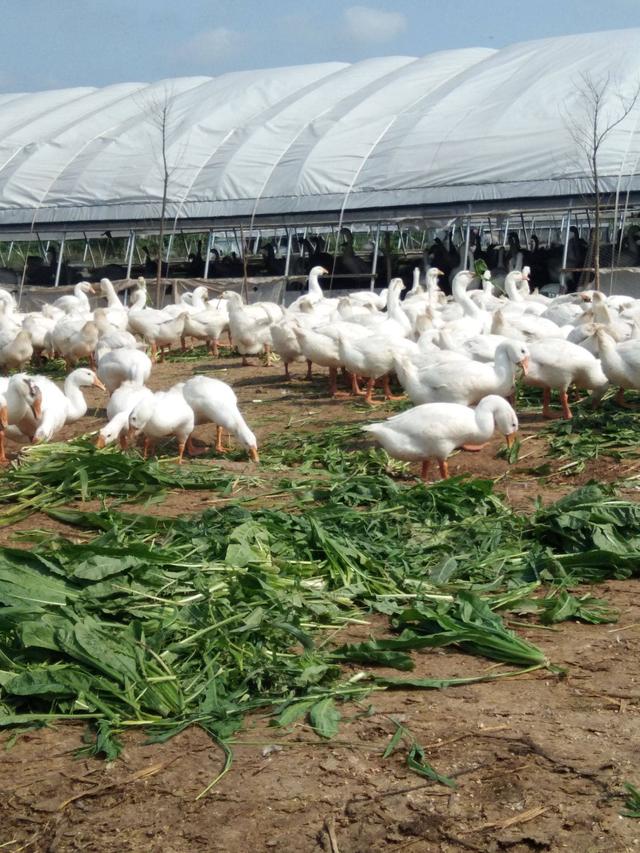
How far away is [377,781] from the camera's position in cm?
464

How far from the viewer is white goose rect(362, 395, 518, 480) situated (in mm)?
10109

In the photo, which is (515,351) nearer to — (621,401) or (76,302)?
(621,401)

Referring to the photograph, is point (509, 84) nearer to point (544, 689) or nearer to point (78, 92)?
point (78, 92)

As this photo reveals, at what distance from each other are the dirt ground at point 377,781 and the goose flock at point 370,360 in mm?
4934

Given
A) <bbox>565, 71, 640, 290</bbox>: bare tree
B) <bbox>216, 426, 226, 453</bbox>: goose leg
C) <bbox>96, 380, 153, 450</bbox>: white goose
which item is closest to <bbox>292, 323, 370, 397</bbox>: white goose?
<bbox>96, 380, 153, 450</bbox>: white goose

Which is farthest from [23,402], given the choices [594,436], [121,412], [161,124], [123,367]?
[161,124]

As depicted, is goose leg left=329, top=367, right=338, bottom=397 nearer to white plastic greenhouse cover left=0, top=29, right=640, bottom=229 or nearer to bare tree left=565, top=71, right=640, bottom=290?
white plastic greenhouse cover left=0, top=29, right=640, bottom=229

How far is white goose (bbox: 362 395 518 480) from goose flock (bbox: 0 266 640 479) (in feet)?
0.04

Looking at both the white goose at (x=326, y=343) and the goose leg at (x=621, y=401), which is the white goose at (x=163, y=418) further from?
the goose leg at (x=621, y=401)

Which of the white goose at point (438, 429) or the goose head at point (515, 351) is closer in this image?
the white goose at point (438, 429)

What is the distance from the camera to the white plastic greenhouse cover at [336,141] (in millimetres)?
33375

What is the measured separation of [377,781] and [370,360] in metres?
10.4

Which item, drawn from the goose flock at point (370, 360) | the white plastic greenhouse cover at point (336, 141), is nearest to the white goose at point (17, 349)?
the goose flock at point (370, 360)

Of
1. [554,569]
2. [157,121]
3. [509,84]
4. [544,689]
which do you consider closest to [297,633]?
[544,689]
